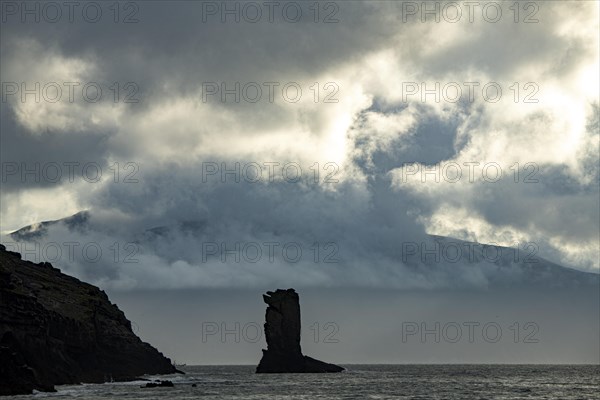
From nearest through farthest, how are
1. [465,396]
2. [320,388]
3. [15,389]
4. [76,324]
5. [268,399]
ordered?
[15,389]
[268,399]
[465,396]
[320,388]
[76,324]

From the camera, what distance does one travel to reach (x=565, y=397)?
148 meters

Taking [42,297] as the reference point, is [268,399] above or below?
below

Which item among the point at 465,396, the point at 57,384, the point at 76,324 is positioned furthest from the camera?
the point at 76,324

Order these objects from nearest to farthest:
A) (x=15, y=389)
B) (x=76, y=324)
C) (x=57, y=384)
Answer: (x=15, y=389)
(x=57, y=384)
(x=76, y=324)

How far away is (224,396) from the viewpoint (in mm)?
143125

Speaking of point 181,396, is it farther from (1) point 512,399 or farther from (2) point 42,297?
(2) point 42,297

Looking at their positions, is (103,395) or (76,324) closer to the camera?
(103,395)

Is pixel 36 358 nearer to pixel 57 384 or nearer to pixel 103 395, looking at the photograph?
pixel 57 384

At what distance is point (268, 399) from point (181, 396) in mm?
14854

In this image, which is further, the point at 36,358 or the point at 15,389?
the point at 36,358

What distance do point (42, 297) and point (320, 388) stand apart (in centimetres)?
6845

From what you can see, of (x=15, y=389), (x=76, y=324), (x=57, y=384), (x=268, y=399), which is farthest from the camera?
(x=76, y=324)

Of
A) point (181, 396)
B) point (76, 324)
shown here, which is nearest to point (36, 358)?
point (181, 396)

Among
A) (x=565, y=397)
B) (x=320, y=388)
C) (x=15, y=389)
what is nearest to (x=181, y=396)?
(x=15, y=389)
